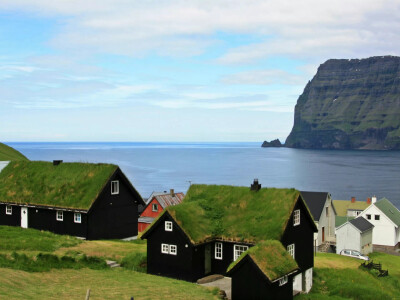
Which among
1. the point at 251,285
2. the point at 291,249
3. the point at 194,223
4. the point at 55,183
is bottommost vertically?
the point at 251,285

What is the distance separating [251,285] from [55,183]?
26368 millimetres

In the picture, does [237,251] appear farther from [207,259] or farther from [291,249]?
[291,249]

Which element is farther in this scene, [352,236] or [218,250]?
[352,236]

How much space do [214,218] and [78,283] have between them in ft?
37.4

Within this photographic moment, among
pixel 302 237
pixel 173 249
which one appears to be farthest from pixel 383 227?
pixel 173 249

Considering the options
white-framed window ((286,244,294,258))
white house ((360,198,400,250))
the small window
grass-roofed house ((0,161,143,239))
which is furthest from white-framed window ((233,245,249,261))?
white house ((360,198,400,250))

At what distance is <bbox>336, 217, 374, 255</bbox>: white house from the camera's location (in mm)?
63938

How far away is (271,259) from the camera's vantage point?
2709 centimetres

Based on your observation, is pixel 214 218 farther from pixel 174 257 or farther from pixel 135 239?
pixel 135 239

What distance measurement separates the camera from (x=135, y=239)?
154ft

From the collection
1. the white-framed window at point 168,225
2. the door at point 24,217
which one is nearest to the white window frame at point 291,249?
the white-framed window at point 168,225

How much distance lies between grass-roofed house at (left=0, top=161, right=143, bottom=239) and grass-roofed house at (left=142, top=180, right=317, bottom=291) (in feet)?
40.4

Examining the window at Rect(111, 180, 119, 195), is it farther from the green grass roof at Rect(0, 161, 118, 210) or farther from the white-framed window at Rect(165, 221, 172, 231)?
the white-framed window at Rect(165, 221, 172, 231)

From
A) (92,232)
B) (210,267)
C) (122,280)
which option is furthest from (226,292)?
(92,232)
